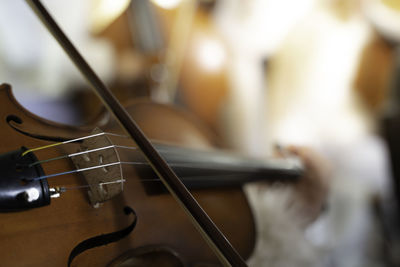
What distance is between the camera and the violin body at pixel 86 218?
0.35 m

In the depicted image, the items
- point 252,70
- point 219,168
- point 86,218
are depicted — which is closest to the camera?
point 86,218

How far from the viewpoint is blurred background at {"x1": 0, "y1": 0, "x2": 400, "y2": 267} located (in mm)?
1130

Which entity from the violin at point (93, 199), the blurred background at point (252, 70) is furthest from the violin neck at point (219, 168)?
the blurred background at point (252, 70)

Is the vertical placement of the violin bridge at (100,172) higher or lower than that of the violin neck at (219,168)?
higher

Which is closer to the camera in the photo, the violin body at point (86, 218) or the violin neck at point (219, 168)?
the violin body at point (86, 218)

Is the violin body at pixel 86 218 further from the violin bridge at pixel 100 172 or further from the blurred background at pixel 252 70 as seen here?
the blurred background at pixel 252 70

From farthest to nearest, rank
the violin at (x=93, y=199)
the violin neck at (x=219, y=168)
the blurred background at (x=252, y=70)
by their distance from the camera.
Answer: the blurred background at (x=252, y=70) < the violin neck at (x=219, y=168) < the violin at (x=93, y=199)

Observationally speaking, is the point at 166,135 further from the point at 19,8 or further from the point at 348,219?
the point at 19,8

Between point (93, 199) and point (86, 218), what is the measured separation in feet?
0.06

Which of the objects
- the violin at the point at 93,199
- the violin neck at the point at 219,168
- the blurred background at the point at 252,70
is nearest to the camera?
the violin at the point at 93,199

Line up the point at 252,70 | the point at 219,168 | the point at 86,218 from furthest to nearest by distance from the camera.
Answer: the point at 252,70 < the point at 219,168 < the point at 86,218

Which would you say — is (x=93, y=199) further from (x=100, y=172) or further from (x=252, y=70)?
(x=252, y=70)

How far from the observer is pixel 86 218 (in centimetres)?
39

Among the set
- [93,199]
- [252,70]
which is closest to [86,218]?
[93,199]
